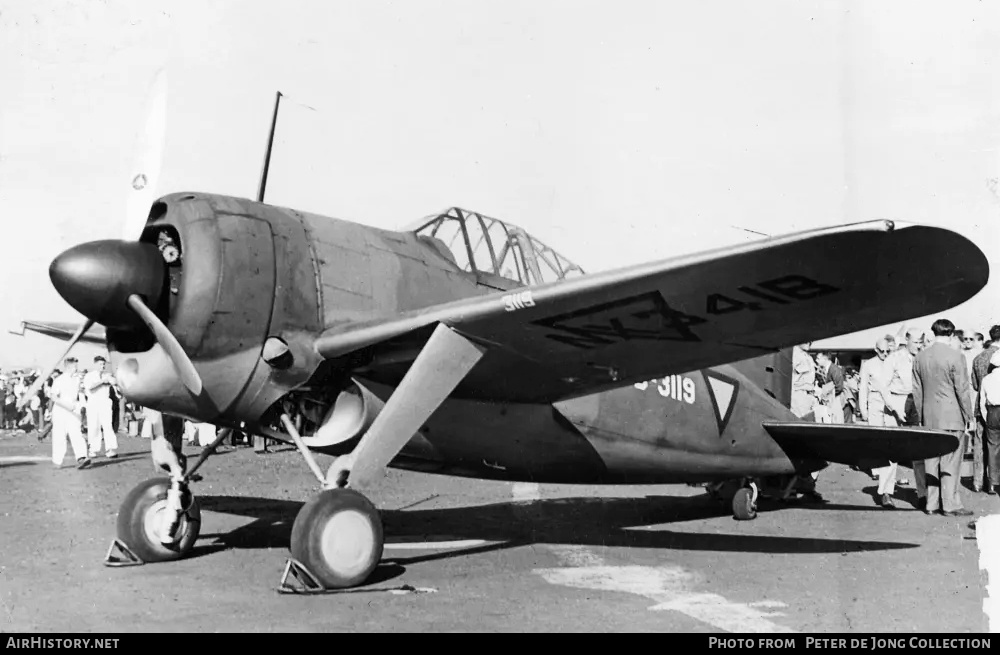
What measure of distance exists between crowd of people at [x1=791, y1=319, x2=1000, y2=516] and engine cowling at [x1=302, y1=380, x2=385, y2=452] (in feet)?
15.9

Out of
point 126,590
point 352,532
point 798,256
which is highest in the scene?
point 798,256

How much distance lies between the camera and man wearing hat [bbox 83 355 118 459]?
18016mm

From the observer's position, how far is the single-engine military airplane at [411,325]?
17.4 feet

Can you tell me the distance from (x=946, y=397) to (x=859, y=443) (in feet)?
5.39

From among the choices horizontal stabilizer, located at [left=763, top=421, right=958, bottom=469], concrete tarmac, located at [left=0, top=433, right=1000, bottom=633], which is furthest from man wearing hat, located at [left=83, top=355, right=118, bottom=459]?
horizontal stabilizer, located at [left=763, top=421, right=958, bottom=469]

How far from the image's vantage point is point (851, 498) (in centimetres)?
1191

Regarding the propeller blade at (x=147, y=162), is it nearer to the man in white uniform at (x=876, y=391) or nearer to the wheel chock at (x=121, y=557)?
the wheel chock at (x=121, y=557)

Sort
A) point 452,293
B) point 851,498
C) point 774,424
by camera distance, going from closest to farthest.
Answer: point 452,293
point 774,424
point 851,498

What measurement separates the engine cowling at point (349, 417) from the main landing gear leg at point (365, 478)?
22.5 inches

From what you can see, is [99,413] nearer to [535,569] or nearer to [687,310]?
[535,569]

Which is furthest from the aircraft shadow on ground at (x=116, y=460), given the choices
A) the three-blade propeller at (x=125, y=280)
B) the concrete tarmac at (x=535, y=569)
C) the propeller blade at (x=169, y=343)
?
the propeller blade at (x=169, y=343)
